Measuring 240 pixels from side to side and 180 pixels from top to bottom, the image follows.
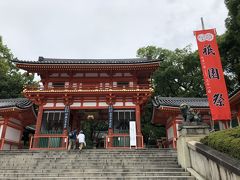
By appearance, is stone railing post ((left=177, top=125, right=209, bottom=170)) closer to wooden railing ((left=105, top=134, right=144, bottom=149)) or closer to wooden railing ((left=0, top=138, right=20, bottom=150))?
wooden railing ((left=105, top=134, right=144, bottom=149))

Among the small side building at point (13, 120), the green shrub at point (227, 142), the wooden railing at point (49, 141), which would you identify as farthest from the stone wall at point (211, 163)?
the small side building at point (13, 120)

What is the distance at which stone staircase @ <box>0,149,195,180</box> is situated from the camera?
8820 millimetres

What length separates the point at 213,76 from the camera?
12.1 metres

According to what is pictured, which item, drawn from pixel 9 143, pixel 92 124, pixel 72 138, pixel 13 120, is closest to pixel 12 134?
pixel 9 143

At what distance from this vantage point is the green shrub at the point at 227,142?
602 centimetres

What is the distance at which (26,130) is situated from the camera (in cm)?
2441

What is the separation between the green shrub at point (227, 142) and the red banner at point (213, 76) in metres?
3.96

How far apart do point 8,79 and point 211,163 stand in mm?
33148

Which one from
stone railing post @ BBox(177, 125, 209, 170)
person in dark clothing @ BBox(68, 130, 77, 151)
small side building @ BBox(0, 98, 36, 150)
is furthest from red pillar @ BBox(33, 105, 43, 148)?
stone railing post @ BBox(177, 125, 209, 170)

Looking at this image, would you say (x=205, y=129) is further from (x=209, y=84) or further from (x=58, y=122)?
(x=58, y=122)

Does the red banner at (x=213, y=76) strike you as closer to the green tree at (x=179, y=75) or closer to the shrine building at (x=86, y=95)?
the shrine building at (x=86, y=95)

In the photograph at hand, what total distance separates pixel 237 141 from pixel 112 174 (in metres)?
5.08

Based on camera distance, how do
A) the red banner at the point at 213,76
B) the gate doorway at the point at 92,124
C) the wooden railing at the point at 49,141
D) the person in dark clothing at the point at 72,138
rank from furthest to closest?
the gate doorway at the point at 92,124, the wooden railing at the point at 49,141, the person in dark clothing at the point at 72,138, the red banner at the point at 213,76

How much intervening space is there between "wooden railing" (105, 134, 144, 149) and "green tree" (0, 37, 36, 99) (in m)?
22.1
